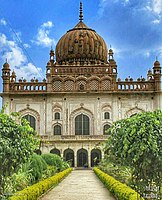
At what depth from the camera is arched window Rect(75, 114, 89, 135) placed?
108ft

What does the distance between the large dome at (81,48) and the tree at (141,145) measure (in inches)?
1080

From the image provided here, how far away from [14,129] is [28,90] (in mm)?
26454

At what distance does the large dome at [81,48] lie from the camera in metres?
35.9

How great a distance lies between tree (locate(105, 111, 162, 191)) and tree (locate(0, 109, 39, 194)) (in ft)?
6.04

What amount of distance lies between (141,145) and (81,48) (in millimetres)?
28972

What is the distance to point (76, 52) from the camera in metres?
36.0

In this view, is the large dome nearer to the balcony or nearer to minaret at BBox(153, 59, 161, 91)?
Answer: minaret at BBox(153, 59, 161, 91)

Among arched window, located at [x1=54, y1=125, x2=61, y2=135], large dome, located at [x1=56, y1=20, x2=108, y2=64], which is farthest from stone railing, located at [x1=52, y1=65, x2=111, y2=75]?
arched window, located at [x1=54, y1=125, x2=61, y2=135]

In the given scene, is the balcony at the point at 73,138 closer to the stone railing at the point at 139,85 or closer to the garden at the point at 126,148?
the stone railing at the point at 139,85

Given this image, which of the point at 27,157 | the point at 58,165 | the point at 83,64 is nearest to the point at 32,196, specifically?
the point at 27,157

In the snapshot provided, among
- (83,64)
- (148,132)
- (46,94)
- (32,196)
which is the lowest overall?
(32,196)

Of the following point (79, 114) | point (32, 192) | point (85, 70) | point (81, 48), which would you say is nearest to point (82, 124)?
point (79, 114)

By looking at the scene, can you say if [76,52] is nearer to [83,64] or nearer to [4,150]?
[83,64]

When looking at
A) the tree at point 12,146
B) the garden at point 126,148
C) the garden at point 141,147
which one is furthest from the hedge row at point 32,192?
A: the garden at point 141,147
